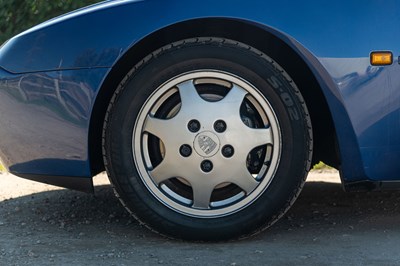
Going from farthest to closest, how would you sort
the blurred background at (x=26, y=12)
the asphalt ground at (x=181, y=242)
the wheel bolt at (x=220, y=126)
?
1. the blurred background at (x=26, y=12)
2. the wheel bolt at (x=220, y=126)
3. the asphalt ground at (x=181, y=242)

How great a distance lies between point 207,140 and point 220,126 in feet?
0.29

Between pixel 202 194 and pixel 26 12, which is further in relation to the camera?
pixel 26 12

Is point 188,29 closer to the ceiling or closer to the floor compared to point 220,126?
closer to the ceiling

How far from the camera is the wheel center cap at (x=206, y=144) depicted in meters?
3.32

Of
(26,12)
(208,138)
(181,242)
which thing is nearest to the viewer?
(208,138)

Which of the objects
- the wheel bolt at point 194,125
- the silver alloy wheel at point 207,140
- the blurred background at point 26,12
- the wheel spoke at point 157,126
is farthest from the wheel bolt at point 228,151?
the blurred background at point 26,12

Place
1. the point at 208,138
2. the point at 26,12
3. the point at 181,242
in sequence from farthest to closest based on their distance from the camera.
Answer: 1. the point at 26,12
2. the point at 181,242
3. the point at 208,138

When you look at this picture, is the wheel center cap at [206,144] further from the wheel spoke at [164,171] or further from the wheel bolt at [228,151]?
the wheel spoke at [164,171]

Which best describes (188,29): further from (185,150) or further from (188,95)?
(185,150)

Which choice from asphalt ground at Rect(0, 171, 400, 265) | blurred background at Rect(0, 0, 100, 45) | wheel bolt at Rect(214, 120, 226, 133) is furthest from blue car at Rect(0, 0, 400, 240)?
blurred background at Rect(0, 0, 100, 45)

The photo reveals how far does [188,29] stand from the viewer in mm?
3404

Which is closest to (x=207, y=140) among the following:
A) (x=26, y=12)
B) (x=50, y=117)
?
(x=50, y=117)

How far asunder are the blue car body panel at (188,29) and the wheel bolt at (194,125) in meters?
0.42

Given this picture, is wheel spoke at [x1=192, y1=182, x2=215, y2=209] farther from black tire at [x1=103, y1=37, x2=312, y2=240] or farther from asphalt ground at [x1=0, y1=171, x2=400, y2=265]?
asphalt ground at [x1=0, y1=171, x2=400, y2=265]
